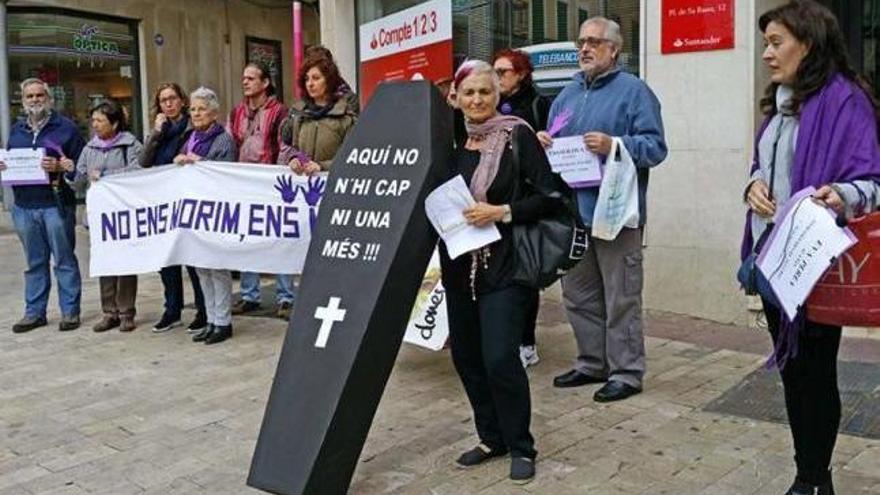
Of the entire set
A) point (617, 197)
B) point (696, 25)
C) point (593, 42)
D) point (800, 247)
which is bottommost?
point (800, 247)

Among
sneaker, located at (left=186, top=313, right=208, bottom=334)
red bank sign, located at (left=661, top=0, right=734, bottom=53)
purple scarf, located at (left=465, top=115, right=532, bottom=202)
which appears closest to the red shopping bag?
purple scarf, located at (left=465, top=115, right=532, bottom=202)

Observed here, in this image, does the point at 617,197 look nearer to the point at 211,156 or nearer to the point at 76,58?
the point at 211,156

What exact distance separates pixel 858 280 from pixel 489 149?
1.49 m

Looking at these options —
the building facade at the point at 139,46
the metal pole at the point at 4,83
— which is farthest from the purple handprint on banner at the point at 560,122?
the metal pole at the point at 4,83

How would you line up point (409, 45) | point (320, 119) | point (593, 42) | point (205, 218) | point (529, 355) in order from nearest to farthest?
point (593, 42), point (529, 355), point (320, 119), point (205, 218), point (409, 45)

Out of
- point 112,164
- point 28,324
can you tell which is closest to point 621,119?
point 112,164

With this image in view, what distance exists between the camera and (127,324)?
6910 millimetres

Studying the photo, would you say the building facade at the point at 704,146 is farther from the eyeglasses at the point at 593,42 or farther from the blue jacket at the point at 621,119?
the eyeglasses at the point at 593,42

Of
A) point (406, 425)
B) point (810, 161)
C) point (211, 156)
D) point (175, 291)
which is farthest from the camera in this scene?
point (175, 291)

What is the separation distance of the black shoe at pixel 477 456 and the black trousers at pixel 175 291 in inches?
133

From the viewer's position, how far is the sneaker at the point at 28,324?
699cm

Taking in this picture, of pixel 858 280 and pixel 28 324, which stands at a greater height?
pixel 858 280

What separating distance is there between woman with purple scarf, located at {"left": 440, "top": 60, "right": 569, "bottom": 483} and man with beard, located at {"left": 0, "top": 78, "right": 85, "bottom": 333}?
13.5 feet

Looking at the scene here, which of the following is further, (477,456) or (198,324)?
(198,324)
